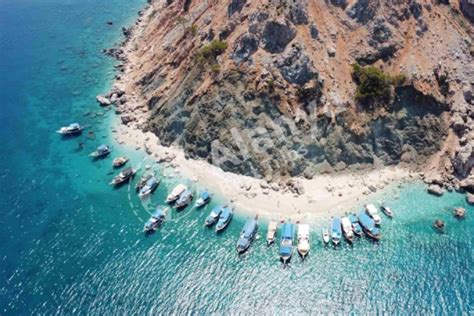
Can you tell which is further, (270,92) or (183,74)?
(183,74)

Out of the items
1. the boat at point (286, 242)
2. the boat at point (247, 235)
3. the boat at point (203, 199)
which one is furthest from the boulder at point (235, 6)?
the boat at point (286, 242)

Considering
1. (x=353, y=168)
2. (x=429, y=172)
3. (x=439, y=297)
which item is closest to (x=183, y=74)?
(x=353, y=168)

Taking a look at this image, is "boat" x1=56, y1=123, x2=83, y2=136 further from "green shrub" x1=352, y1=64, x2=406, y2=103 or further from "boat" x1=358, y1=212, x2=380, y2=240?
"boat" x1=358, y1=212, x2=380, y2=240

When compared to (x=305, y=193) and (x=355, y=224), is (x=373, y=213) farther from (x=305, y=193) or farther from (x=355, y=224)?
(x=305, y=193)

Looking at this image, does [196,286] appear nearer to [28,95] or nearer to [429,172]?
[429,172]

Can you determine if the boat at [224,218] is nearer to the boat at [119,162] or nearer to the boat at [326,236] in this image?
the boat at [326,236]

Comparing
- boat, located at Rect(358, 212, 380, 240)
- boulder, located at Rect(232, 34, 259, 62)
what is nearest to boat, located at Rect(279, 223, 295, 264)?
boat, located at Rect(358, 212, 380, 240)

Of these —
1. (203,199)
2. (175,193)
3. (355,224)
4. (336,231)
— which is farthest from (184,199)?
(355,224)
